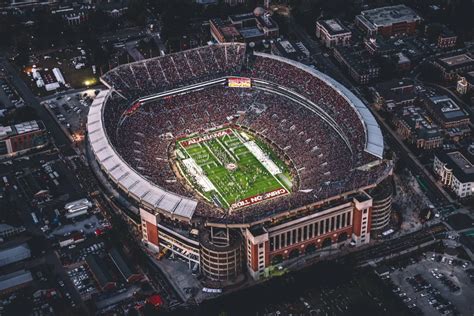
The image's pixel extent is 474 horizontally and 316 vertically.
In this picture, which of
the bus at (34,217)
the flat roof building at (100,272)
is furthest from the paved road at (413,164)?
the bus at (34,217)

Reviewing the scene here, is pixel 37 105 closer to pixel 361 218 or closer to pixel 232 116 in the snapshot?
pixel 232 116

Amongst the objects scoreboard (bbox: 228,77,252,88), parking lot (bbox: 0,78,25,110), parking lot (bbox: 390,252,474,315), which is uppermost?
scoreboard (bbox: 228,77,252,88)

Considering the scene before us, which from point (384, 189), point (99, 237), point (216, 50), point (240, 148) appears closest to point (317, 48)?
point (216, 50)

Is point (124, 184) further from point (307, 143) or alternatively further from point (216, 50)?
point (216, 50)

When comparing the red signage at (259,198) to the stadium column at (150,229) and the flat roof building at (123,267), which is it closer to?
the stadium column at (150,229)

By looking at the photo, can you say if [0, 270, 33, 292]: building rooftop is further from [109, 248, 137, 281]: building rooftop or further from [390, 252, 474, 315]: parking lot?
[390, 252, 474, 315]: parking lot

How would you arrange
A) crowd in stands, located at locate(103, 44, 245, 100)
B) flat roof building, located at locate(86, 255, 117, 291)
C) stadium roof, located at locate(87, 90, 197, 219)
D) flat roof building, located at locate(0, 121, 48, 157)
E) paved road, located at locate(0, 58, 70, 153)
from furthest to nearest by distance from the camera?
crowd in stands, located at locate(103, 44, 245, 100) < paved road, located at locate(0, 58, 70, 153) < flat roof building, located at locate(0, 121, 48, 157) < stadium roof, located at locate(87, 90, 197, 219) < flat roof building, located at locate(86, 255, 117, 291)

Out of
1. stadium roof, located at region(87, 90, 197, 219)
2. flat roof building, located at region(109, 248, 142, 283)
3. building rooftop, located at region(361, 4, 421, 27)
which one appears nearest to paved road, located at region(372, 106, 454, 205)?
building rooftop, located at region(361, 4, 421, 27)
